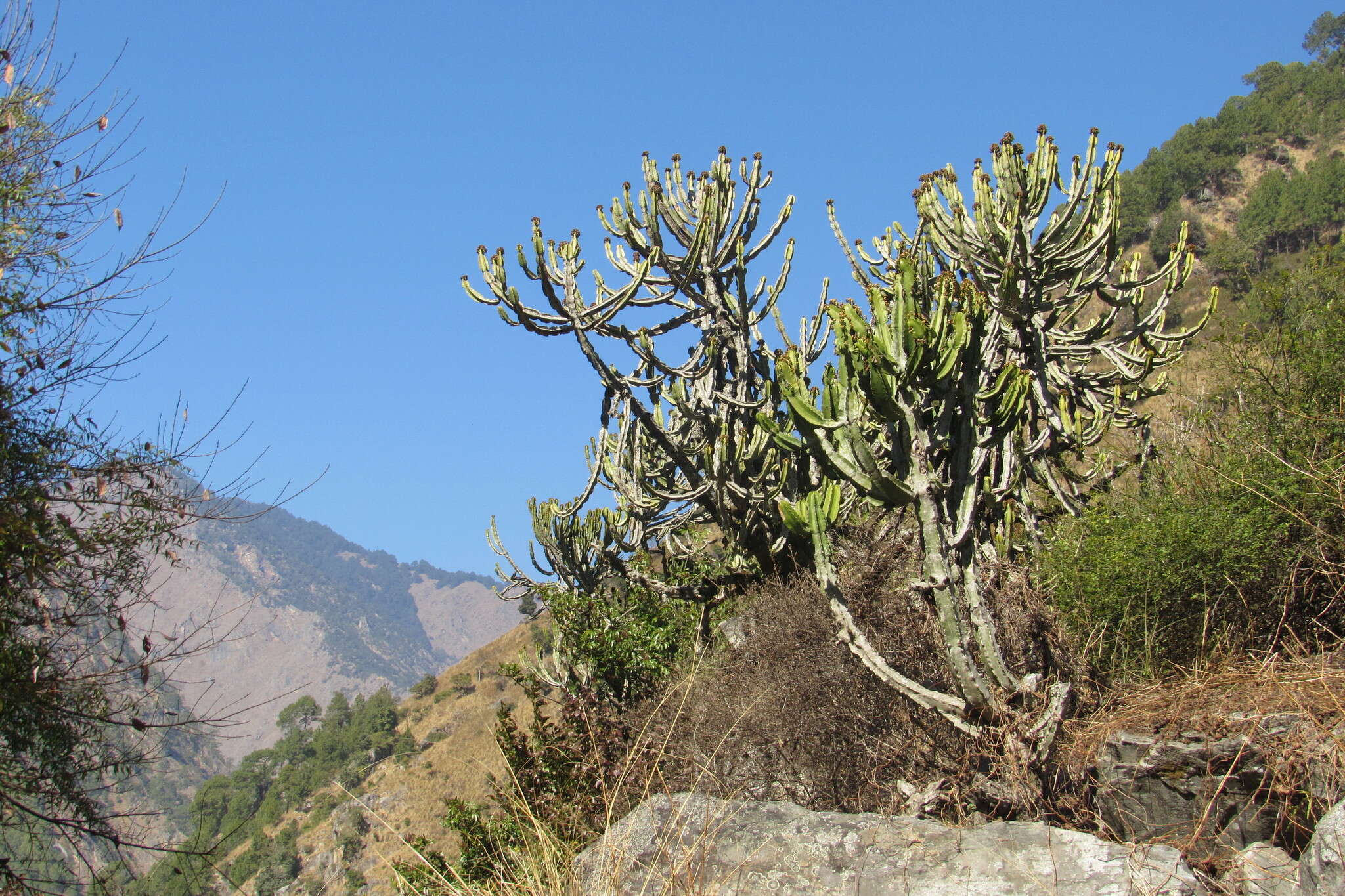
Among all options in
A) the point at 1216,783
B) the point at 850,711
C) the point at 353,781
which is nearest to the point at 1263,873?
the point at 1216,783

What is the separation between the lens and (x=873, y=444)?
27.6 feet

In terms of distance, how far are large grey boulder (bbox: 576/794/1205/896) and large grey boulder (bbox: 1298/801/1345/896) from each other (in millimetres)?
373

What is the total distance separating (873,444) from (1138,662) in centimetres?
272

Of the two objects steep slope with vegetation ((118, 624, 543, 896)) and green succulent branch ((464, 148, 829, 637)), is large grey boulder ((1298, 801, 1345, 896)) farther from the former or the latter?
steep slope with vegetation ((118, 624, 543, 896))

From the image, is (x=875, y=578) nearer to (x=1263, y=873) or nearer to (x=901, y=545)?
(x=901, y=545)

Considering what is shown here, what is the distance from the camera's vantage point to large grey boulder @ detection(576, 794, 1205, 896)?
149 inches

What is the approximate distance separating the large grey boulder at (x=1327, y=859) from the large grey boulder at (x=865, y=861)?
37 centimetres

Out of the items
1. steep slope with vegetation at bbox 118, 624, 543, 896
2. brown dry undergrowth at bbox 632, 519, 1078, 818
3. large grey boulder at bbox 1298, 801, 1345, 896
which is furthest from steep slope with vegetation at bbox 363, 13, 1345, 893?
steep slope with vegetation at bbox 118, 624, 543, 896

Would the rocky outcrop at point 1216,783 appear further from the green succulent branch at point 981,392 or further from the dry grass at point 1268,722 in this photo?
the green succulent branch at point 981,392

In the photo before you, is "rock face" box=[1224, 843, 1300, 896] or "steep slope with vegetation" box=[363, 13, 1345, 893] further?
"steep slope with vegetation" box=[363, 13, 1345, 893]

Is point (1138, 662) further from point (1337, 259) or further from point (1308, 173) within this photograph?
point (1308, 173)

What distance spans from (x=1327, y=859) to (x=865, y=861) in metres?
1.63

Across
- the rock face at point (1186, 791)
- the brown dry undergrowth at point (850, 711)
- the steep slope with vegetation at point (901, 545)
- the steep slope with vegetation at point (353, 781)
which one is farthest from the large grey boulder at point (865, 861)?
the steep slope with vegetation at point (353, 781)

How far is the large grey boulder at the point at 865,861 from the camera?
378 cm
